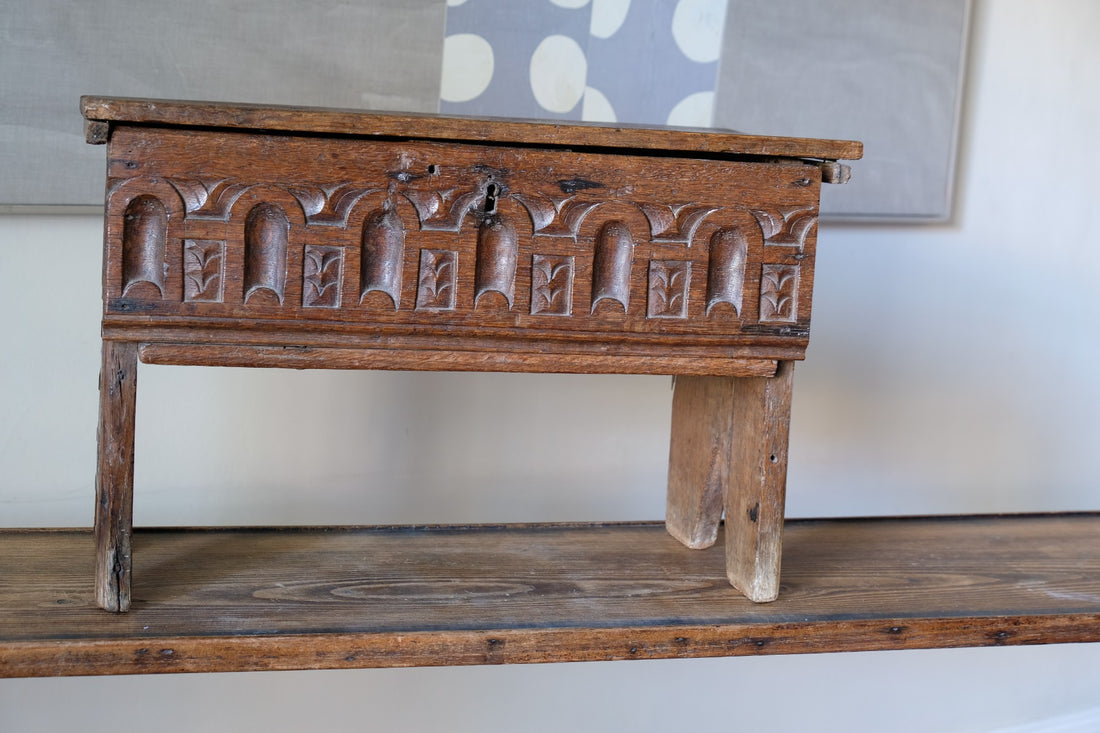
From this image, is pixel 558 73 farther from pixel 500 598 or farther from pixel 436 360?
pixel 500 598

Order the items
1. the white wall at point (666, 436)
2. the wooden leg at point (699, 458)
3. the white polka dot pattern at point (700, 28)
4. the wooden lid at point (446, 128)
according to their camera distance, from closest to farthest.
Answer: the wooden lid at point (446, 128) → the wooden leg at point (699, 458) → the white wall at point (666, 436) → the white polka dot pattern at point (700, 28)

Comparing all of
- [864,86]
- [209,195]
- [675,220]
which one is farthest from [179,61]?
[864,86]

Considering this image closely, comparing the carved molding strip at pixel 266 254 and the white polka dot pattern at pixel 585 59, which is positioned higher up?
the white polka dot pattern at pixel 585 59

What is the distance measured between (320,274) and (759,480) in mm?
535

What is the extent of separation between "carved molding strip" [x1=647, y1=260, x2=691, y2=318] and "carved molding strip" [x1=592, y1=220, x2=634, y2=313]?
3cm

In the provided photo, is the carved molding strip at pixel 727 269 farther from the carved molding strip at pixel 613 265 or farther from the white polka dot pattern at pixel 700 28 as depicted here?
the white polka dot pattern at pixel 700 28

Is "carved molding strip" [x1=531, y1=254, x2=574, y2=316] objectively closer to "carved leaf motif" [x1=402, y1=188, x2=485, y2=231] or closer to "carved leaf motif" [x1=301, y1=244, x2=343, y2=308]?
"carved leaf motif" [x1=402, y1=188, x2=485, y2=231]

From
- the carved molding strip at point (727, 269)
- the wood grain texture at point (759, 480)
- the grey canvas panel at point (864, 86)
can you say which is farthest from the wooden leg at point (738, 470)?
the grey canvas panel at point (864, 86)

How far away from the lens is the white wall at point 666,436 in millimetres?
1601

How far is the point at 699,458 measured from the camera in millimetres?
1437

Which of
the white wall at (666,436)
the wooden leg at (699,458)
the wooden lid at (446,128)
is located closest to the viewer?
the wooden lid at (446,128)

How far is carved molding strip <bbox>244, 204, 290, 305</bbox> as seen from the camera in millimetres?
1090

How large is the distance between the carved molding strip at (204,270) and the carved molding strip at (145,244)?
0.02 metres

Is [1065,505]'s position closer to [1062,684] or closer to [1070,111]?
[1062,684]
